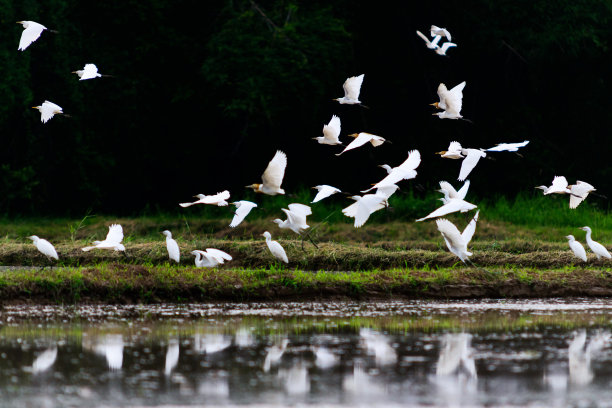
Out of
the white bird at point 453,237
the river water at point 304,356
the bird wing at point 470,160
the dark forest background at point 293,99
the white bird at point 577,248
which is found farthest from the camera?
the dark forest background at point 293,99

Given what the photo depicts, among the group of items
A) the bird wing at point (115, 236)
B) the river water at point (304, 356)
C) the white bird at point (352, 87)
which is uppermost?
the white bird at point (352, 87)

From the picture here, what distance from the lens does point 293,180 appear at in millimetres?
18672

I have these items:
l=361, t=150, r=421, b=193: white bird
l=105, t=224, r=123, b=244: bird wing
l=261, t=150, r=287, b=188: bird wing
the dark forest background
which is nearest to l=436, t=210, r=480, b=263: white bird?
l=361, t=150, r=421, b=193: white bird

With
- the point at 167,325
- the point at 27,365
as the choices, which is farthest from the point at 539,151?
the point at 27,365

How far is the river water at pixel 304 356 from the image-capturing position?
4.53m

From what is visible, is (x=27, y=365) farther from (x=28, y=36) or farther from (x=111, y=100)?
(x=111, y=100)

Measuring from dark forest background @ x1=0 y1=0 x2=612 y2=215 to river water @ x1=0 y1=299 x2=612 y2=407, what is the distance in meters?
9.44

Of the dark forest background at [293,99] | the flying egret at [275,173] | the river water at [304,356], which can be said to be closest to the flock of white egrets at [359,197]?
the flying egret at [275,173]

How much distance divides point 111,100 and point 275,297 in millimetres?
10950

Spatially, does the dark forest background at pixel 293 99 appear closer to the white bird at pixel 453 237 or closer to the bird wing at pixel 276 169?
the bird wing at pixel 276 169

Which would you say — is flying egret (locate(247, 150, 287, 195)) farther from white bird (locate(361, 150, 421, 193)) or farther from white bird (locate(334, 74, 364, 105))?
white bird (locate(334, 74, 364, 105))

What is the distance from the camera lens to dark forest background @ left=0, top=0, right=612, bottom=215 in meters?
17.2

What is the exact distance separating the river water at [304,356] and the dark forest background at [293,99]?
9438 millimetres

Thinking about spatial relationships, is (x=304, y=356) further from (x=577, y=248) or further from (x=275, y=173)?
(x=577, y=248)
